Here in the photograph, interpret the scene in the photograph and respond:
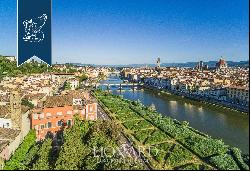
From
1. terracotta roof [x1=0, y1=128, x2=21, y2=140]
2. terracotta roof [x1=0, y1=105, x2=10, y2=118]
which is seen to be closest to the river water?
terracotta roof [x1=0, y1=128, x2=21, y2=140]

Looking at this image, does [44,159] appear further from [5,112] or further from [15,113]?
[5,112]

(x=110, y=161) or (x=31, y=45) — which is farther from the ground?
(x=31, y=45)

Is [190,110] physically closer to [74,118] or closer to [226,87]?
[226,87]

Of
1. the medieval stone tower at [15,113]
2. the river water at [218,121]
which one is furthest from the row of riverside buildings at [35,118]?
the river water at [218,121]

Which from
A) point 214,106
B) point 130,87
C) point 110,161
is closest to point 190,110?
point 214,106

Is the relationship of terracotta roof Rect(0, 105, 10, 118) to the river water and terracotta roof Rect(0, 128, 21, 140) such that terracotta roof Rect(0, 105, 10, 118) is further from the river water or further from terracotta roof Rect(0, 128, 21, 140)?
the river water

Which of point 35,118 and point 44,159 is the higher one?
point 35,118

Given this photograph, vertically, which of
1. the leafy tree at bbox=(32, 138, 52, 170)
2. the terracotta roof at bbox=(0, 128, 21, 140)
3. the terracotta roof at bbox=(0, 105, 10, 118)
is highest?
the terracotta roof at bbox=(0, 105, 10, 118)

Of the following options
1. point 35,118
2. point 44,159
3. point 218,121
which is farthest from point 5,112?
point 218,121

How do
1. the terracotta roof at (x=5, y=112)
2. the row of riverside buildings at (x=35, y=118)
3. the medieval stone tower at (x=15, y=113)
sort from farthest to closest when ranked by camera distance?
the terracotta roof at (x=5, y=112) → the medieval stone tower at (x=15, y=113) → the row of riverside buildings at (x=35, y=118)

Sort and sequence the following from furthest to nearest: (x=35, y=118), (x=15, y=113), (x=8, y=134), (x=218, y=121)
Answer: (x=218, y=121), (x=35, y=118), (x=15, y=113), (x=8, y=134)

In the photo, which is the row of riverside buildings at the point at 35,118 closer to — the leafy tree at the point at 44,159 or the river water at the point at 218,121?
the leafy tree at the point at 44,159
